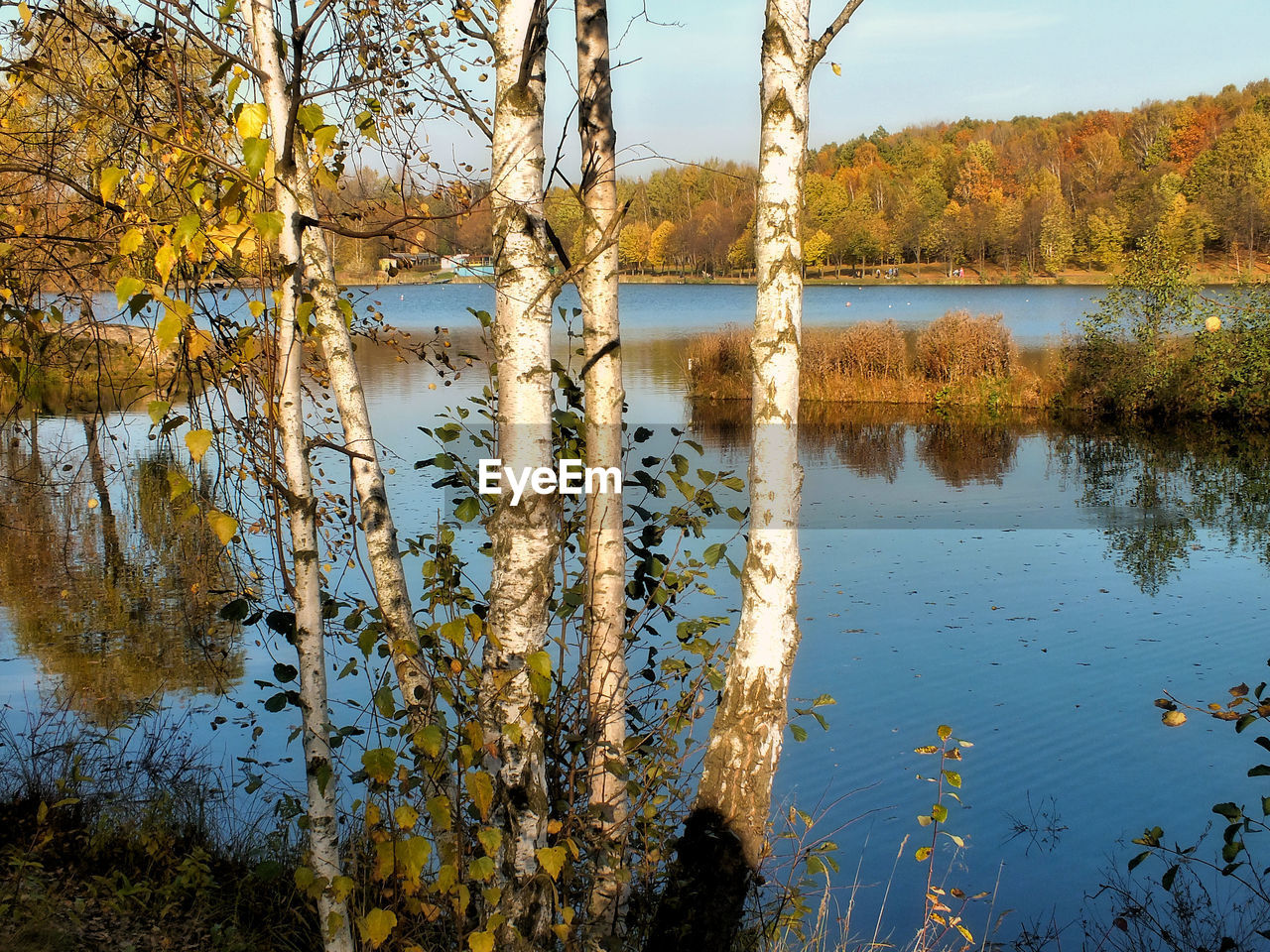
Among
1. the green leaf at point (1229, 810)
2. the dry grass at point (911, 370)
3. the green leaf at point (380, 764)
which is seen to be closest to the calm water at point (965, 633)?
the green leaf at point (380, 764)

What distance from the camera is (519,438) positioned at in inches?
112

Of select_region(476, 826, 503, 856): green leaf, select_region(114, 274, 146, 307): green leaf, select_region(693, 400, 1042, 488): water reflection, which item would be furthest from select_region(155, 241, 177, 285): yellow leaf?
select_region(693, 400, 1042, 488): water reflection

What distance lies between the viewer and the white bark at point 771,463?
361cm

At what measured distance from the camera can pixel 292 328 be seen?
2.80 metres

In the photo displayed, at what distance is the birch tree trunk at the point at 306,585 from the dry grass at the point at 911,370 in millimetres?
19648

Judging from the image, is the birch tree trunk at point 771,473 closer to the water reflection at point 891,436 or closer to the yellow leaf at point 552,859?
the yellow leaf at point 552,859

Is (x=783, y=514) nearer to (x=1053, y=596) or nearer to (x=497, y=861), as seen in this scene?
(x=497, y=861)

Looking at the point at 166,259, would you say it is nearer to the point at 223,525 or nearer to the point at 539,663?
the point at 223,525

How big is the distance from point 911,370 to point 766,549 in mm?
19836

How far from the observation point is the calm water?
5.98m

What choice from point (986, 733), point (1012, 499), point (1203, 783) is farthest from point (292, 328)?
point (1012, 499)

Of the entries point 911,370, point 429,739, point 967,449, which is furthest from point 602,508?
point 911,370

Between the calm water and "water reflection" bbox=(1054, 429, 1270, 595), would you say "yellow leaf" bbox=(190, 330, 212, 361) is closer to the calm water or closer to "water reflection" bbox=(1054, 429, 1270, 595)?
the calm water

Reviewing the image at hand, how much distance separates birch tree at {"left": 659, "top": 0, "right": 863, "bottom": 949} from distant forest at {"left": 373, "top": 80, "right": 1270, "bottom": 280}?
181 feet
